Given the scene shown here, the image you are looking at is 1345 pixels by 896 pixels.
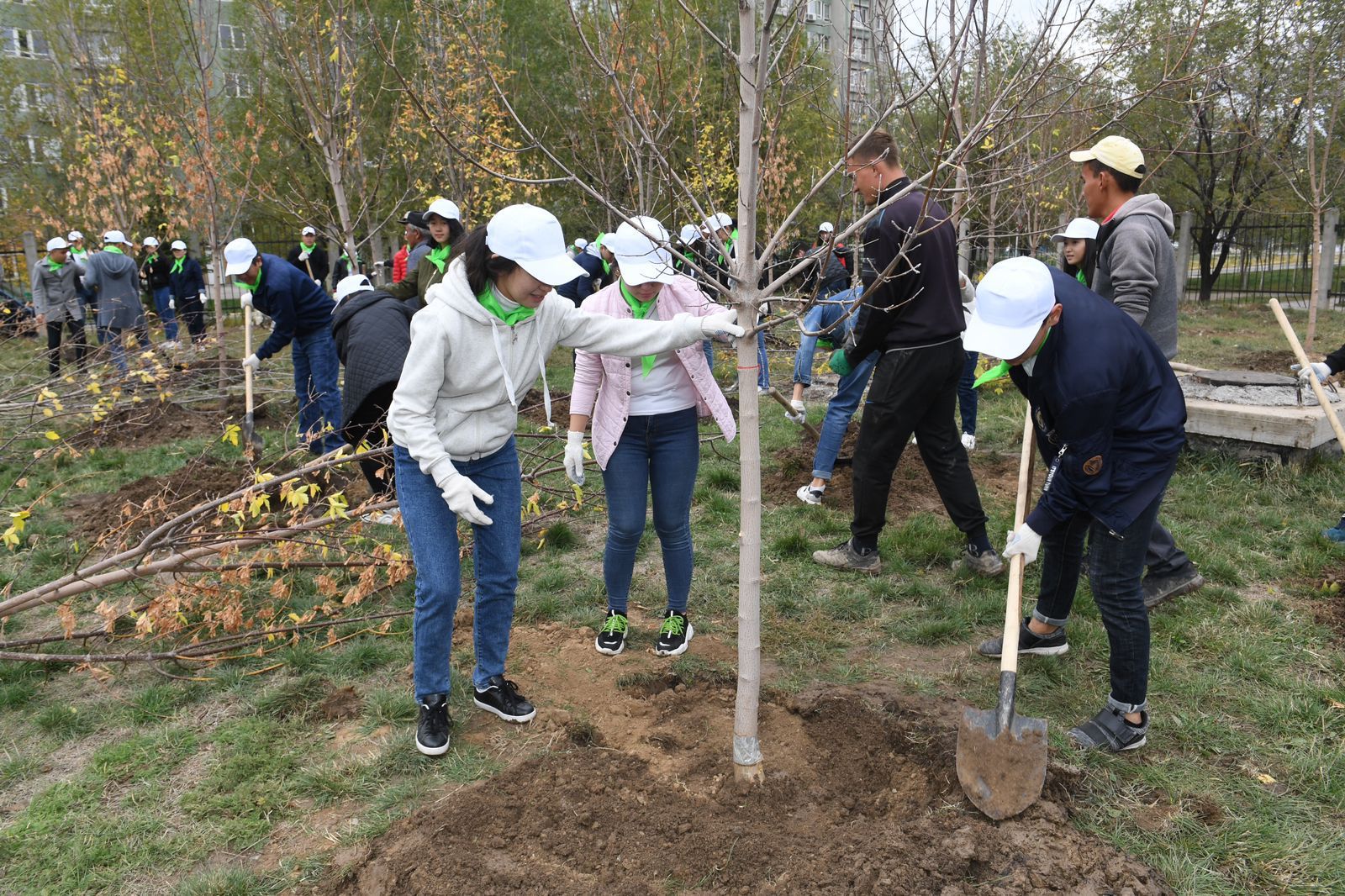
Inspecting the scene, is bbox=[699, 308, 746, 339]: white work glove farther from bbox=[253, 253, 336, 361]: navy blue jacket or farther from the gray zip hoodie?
bbox=[253, 253, 336, 361]: navy blue jacket

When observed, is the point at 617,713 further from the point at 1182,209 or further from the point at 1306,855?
the point at 1182,209

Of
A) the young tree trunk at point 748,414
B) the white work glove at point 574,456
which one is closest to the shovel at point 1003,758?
the young tree trunk at point 748,414

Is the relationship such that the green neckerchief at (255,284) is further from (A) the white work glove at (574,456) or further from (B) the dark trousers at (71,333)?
(B) the dark trousers at (71,333)

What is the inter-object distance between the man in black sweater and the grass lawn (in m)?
0.36

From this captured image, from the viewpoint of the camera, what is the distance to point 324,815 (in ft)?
9.71

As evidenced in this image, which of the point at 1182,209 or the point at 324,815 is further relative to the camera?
the point at 1182,209

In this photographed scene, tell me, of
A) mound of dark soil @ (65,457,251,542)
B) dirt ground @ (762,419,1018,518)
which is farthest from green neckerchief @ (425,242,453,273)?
dirt ground @ (762,419,1018,518)

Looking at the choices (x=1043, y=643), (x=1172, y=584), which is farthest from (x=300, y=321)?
(x=1172, y=584)

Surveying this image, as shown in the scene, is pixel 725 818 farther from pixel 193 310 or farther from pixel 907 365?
pixel 193 310

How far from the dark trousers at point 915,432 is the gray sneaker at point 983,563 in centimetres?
10

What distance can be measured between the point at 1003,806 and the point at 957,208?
1.76 m

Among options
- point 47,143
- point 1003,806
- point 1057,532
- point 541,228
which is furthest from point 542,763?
point 47,143

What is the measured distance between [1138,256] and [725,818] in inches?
118

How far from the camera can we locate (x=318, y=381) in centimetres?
679
